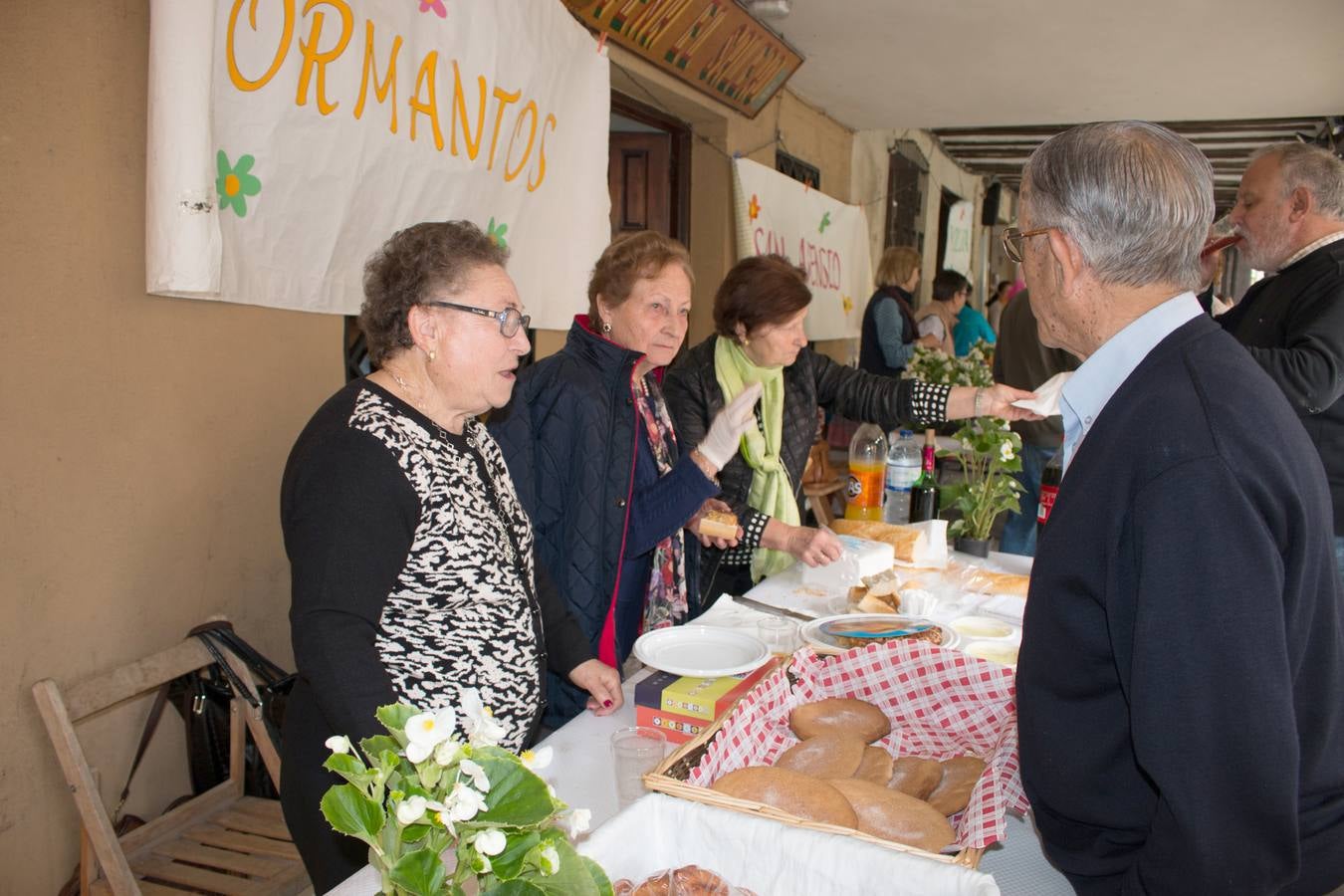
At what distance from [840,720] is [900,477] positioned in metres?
1.70

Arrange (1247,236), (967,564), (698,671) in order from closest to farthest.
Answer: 1. (698,671)
2. (967,564)
3. (1247,236)

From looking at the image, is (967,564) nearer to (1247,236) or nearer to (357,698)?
(1247,236)

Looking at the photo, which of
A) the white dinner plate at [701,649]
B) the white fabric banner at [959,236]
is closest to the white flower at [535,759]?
the white dinner plate at [701,649]

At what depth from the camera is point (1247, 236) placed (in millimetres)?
2812

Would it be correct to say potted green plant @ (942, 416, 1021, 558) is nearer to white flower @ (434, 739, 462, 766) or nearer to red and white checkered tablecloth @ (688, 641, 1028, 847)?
red and white checkered tablecloth @ (688, 641, 1028, 847)

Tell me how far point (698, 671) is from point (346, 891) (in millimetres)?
645

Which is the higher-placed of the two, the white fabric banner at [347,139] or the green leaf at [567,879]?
the white fabric banner at [347,139]

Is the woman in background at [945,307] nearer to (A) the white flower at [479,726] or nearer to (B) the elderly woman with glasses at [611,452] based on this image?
(B) the elderly woman with glasses at [611,452]

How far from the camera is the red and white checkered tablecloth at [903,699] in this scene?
1.39 meters

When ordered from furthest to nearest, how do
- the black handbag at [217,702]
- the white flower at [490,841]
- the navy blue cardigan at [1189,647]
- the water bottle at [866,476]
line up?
the water bottle at [866,476] < the black handbag at [217,702] < the navy blue cardigan at [1189,647] < the white flower at [490,841]

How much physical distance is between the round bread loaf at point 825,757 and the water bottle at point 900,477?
175 cm

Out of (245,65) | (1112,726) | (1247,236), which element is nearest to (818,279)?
(1247,236)

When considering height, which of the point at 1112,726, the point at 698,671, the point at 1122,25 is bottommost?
the point at 698,671

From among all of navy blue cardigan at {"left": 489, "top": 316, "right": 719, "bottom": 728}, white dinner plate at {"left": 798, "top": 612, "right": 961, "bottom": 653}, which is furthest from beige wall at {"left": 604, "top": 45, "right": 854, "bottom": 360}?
white dinner plate at {"left": 798, "top": 612, "right": 961, "bottom": 653}
